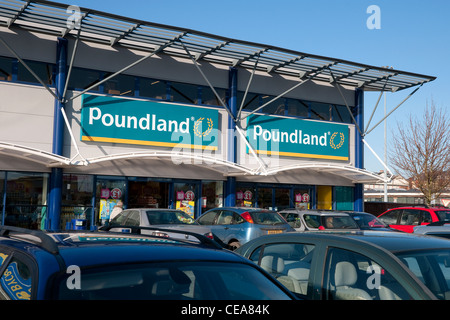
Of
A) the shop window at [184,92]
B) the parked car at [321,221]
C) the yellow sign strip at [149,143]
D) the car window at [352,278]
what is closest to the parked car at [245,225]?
the parked car at [321,221]

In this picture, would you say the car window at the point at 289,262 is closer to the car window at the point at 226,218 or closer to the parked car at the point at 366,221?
the car window at the point at 226,218

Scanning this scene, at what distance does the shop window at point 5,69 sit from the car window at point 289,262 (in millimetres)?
15022

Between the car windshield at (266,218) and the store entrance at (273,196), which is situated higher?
the store entrance at (273,196)

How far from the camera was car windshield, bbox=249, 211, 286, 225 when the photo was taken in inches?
546

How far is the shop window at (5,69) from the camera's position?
17.8 meters

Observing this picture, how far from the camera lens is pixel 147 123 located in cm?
2000

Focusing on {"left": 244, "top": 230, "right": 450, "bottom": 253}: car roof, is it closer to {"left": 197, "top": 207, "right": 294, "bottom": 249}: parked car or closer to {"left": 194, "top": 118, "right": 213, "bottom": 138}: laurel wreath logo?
{"left": 197, "top": 207, "right": 294, "bottom": 249}: parked car

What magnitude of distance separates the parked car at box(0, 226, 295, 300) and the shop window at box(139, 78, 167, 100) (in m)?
17.1

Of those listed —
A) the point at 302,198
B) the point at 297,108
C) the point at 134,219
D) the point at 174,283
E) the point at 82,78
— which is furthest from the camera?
the point at 302,198

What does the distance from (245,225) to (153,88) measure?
8.94 meters

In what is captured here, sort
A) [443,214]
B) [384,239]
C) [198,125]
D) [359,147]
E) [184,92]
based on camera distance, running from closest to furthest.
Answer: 1. [384,239]
2. [443,214]
3. [198,125]
4. [184,92]
5. [359,147]

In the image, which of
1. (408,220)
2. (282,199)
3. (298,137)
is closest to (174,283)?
(408,220)

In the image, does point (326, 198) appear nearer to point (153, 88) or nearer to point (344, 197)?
point (344, 197)
